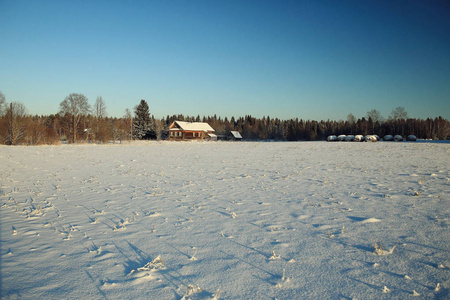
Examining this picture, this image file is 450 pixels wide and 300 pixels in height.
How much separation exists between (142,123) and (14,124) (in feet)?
123

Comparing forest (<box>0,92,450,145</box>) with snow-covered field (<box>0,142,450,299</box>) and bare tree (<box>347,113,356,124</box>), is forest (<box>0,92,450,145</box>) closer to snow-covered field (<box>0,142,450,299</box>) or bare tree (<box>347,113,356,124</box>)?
bare tree (<box>347,113,356,124</box>)

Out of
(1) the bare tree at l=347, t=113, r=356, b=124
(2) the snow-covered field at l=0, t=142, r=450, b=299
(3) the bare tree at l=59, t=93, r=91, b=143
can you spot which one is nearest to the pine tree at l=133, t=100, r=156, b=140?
(3) the bare tree at l=59, t=93, r=91, b=143

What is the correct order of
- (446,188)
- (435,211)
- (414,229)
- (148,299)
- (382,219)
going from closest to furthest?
(148,299) → (414,229) → (382,219) → (435,211) → (446,188)

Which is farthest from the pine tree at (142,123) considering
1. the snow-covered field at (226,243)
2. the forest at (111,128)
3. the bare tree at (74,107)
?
the snow-covered field at (226,243)

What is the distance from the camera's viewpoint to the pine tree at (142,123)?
235 feet

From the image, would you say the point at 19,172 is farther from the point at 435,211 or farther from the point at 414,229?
the point at 435,211

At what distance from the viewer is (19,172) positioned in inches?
511

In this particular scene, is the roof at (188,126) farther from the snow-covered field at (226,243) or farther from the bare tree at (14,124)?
the snow-covered field at (226,243)

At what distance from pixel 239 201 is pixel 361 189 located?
4.93 metres

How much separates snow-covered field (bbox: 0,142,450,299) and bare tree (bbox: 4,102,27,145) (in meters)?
35.8

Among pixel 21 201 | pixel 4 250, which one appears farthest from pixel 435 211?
pixel 21 201

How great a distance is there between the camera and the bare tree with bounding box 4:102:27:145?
35.9 metres

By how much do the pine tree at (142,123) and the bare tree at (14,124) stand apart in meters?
33.9

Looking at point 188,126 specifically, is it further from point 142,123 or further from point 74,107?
point 74,107
